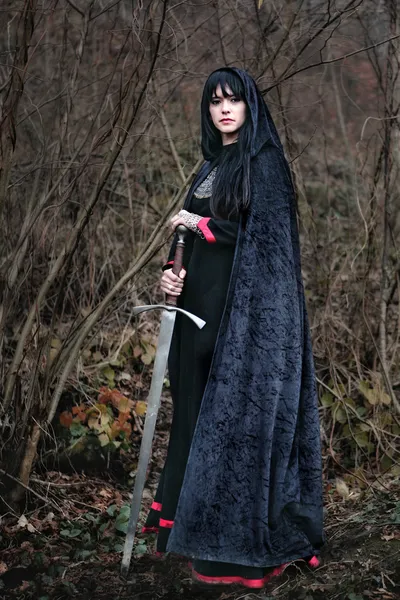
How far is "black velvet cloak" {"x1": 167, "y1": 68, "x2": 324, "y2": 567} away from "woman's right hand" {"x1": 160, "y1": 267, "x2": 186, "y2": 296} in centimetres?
25

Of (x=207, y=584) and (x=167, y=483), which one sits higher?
(x=167, y=483)

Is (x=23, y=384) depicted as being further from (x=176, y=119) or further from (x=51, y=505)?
(x=176, y=119)

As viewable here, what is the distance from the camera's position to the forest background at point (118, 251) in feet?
13.0

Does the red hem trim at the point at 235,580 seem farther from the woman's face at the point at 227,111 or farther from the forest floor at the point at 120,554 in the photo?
the woman's face at the point at 227,111

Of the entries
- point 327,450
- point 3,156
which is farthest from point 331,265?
point 3,156

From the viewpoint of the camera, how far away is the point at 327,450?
522 centimetres

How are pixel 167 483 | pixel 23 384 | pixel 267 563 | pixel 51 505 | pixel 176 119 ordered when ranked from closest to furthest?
pixel 267 563 < pixel 167 483 < pixel 51 505 < pixel 23 384 < pixel 176 119

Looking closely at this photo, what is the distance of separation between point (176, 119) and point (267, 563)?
4.03 meters

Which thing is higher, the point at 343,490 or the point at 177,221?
the point at 177,221

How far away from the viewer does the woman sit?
3.18m

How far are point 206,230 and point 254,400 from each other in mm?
728

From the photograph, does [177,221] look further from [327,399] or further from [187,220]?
[327,399]

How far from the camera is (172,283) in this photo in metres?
3.32

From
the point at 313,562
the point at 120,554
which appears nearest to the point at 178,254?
the point at 313,562
